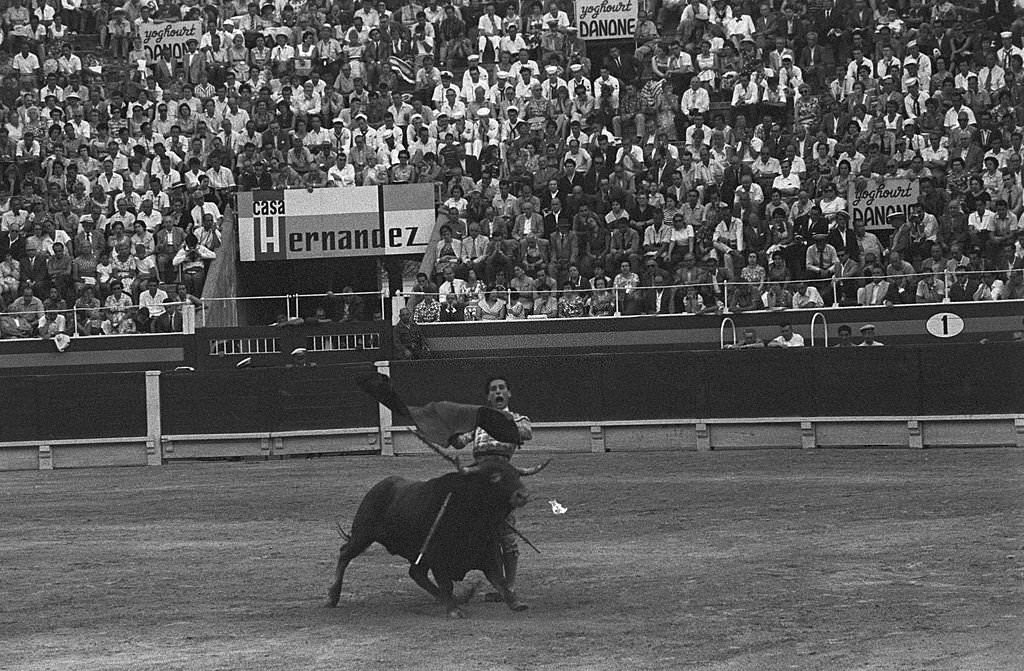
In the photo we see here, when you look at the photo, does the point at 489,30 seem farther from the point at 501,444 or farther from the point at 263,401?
the point at 501,444

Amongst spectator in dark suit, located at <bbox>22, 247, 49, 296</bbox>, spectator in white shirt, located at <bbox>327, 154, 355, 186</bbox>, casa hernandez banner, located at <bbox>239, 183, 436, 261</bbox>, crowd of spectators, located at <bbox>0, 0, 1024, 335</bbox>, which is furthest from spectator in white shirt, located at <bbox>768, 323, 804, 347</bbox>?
spectator in dark suit, located at <bbox>22, 247, 49, 296</bbox>

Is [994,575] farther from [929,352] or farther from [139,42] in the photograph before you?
[139,42]

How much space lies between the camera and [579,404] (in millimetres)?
22109

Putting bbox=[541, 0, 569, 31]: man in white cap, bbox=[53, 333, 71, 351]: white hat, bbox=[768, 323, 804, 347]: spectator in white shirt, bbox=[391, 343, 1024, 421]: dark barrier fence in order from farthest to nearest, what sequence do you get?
bbox=[541, 0, 569, 31]: man in white cap, bbox=[53, 333, 71, 351]: white hat, bbox=[768, 323, 804, 347]: spectator in white shirt, bbox=[391, 343, 1024, 421]: dark barrier fence

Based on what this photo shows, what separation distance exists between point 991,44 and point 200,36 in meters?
13.4

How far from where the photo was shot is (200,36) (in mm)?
28953

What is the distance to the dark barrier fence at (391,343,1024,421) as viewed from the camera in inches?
794

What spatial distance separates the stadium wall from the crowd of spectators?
0.98m

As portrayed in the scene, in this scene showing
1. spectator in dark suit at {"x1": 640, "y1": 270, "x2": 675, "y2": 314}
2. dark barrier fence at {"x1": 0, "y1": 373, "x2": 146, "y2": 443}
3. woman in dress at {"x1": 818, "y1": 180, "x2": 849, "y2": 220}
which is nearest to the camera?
woman in dress at {"x1": 818, "y1": 180, "x2": 849, "y2": 220}

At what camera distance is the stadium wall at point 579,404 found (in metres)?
20.3

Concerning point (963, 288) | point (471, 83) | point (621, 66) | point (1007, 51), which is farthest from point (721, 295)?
point (471, 83)

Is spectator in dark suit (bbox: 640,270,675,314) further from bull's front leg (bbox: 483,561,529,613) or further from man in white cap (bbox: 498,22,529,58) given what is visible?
bull's front leg (bbox: 483,561,529,613)

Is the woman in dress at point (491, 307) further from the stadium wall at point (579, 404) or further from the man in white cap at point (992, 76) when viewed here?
the man in white cap at point (992, 76)

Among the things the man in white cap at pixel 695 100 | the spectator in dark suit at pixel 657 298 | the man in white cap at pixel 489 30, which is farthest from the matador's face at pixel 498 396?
the man in white cap at pixel 489 30
